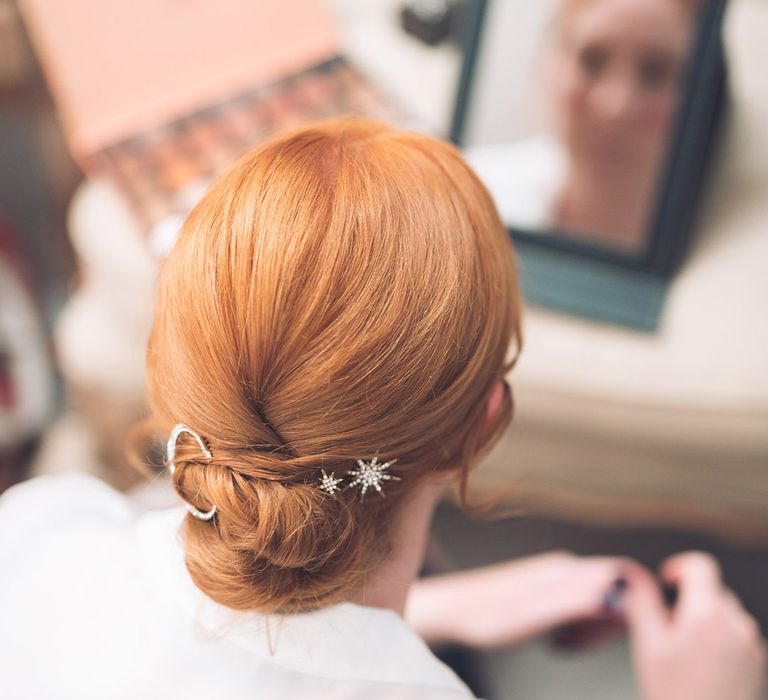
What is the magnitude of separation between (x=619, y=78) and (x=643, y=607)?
0.48 metres

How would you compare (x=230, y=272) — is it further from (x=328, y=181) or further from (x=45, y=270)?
(x=45, y=270)

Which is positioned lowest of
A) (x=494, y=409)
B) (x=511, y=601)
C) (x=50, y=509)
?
(x=511, y=601)

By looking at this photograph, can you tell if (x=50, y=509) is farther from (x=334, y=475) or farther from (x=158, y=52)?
(x=158, y=52)

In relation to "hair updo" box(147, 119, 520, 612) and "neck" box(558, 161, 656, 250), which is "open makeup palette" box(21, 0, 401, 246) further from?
"hair updo" box(147, 119, 520, 612)

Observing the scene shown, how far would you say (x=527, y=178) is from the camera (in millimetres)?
788

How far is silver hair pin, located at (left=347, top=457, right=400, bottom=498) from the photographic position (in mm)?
447

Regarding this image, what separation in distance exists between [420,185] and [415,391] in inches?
4.4

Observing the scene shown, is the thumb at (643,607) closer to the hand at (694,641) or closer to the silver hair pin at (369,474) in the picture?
the hand at (694,641)

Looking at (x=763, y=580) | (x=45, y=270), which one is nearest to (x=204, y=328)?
(x=763, y=580)

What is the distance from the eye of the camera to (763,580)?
40.9 inches

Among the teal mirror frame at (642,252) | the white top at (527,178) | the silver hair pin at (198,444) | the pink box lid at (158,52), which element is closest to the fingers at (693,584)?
the teal mirror frame at (642,252)

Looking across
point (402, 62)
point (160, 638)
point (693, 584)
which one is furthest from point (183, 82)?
point (693, 584)

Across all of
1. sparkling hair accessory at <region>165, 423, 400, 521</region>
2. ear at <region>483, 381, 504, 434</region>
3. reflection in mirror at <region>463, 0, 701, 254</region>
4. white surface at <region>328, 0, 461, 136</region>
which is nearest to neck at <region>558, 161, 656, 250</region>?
reflection in mirror at <region>463, 0, 701, 254</region>

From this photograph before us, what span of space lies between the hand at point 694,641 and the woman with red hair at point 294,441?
0.24m
